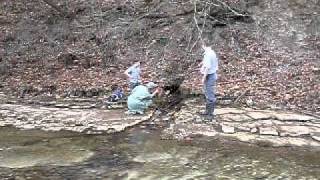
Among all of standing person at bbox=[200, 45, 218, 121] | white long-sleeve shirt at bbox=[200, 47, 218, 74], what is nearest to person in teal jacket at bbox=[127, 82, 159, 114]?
standing person at bbox=[200, 45, 218, 121]

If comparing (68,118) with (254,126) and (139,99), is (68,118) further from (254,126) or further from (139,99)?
(254,126)

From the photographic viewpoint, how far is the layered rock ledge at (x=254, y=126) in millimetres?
10250

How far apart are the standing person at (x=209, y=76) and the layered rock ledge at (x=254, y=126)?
0.92ft

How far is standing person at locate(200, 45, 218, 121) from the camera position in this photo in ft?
36.2

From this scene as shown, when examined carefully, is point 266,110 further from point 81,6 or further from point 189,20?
point 81,6

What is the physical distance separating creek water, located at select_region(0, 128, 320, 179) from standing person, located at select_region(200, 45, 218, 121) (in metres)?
1.27

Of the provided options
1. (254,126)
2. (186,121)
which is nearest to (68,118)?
(186,121)

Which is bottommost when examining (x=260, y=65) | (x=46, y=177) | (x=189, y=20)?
(x=46, y=177)

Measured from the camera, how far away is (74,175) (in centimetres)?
864

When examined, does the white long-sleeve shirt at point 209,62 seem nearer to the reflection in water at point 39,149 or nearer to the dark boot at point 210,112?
the dark boot at point 210,112

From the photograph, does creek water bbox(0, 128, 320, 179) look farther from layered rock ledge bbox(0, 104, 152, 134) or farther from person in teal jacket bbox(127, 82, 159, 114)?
person in teal jacket bbox(127, 82, 159, 114)

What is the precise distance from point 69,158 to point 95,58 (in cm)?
767

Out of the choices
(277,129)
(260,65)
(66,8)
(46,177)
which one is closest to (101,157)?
(46,177)

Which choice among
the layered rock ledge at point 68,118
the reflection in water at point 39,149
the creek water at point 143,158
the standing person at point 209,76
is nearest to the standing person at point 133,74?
the layered rock ledge at point 68,118
